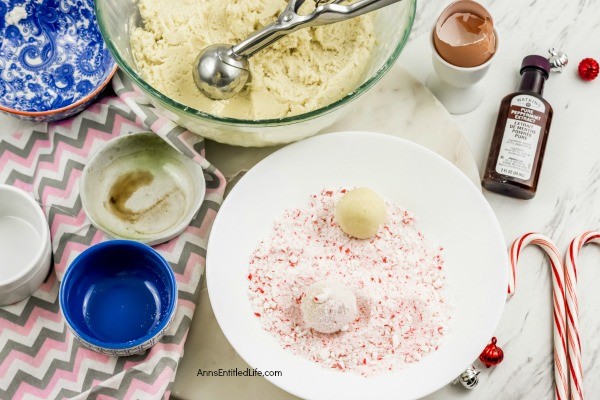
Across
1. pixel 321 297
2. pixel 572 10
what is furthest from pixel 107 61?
pixel 572 10

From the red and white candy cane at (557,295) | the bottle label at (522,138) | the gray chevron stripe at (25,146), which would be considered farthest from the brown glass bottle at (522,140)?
the gray chevron stripe at (25,146)

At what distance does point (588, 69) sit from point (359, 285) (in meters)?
0.84

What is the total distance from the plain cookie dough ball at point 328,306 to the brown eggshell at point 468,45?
22.9 inches

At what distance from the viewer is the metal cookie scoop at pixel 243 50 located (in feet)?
4.79

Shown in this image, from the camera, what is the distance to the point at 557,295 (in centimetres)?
172

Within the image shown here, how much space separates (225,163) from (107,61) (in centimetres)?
39

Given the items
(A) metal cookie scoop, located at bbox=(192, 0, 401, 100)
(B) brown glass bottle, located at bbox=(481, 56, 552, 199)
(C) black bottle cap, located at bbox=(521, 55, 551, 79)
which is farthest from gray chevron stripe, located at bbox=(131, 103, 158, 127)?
(C) black bottle cap, located at bbox=(521, 55, 551, 79)

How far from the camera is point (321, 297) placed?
1.48 m

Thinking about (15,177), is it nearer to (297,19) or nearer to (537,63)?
(297,19)

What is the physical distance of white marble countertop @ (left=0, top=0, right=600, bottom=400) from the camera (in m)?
1.71

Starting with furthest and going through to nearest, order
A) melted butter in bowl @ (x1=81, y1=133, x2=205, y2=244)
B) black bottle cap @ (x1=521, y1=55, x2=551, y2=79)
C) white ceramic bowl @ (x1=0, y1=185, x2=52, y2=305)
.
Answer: black bottle cap @ (x1=521, y1=55, x2=551, y2=79) → melted butter in bowl @ (x1=81, y1=133, x2=205, y2=244) → white ceramic bowl @ (x1=0, y1=185, x2=52, y2=305)

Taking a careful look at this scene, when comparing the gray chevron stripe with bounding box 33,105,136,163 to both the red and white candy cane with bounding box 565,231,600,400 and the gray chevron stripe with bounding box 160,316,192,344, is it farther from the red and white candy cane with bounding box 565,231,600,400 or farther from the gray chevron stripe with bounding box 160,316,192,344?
the red and white candy cane with bounding box 565,231,600,400

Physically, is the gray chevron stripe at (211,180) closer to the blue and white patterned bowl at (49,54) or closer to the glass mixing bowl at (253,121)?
the glass mixing bowl at (253,121)

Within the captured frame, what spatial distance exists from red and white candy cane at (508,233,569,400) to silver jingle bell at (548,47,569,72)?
1.45ft
